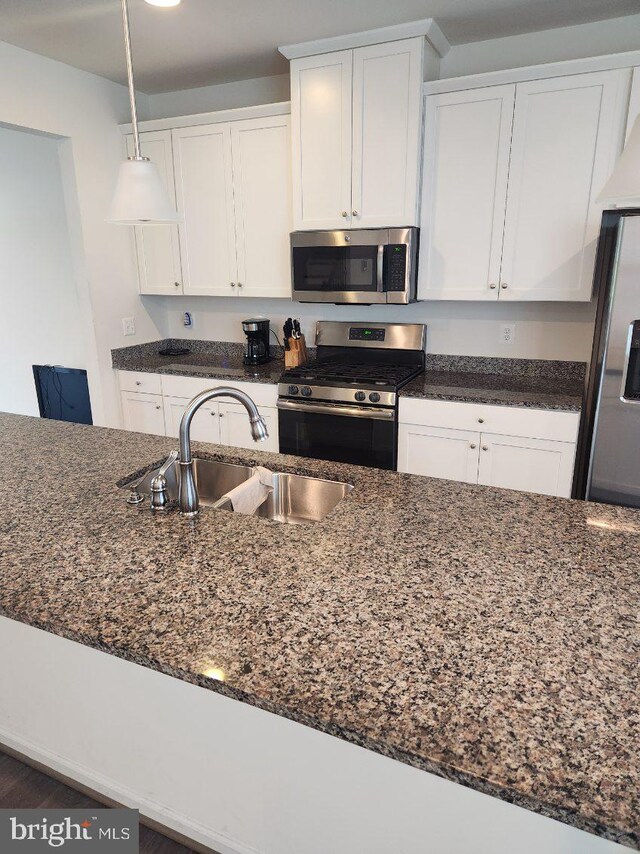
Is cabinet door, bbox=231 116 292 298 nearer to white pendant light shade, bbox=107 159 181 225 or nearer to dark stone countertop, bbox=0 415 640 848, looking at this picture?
white pendant light shade, bbox=107 159 181 225

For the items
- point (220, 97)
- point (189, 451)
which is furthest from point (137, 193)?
point (220, 97)

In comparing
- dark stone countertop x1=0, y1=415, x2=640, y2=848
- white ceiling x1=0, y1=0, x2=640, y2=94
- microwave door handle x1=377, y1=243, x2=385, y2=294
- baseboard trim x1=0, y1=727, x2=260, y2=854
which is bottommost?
baseboard trim x1=0, y1=727, x2=260, y2=854

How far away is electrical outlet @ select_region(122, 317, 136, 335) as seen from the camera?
3.75 metres

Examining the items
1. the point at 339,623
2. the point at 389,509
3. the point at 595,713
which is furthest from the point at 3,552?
the point at 595,713

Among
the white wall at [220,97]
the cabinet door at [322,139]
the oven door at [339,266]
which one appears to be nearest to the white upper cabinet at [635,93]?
the oven door at [339,266]

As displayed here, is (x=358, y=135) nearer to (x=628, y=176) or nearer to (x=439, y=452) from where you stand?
(x=439, y=452)

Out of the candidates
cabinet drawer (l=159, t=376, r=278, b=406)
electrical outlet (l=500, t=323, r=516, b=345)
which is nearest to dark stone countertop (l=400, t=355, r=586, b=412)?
electrical outlet (l=500, t=323, r=516, b=345)

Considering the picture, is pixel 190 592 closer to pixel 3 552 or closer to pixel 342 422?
pixel 3 552

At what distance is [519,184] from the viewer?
2.66 metres

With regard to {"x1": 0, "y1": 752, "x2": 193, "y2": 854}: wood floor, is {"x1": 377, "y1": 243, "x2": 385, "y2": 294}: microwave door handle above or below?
above

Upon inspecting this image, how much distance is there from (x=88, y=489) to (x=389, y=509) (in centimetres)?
87

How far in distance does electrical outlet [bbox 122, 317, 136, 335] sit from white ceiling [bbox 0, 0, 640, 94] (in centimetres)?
148

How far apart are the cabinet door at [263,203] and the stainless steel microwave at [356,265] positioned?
23 cm

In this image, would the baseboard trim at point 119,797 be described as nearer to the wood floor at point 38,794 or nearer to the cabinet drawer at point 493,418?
the wood floor at point 38,794
